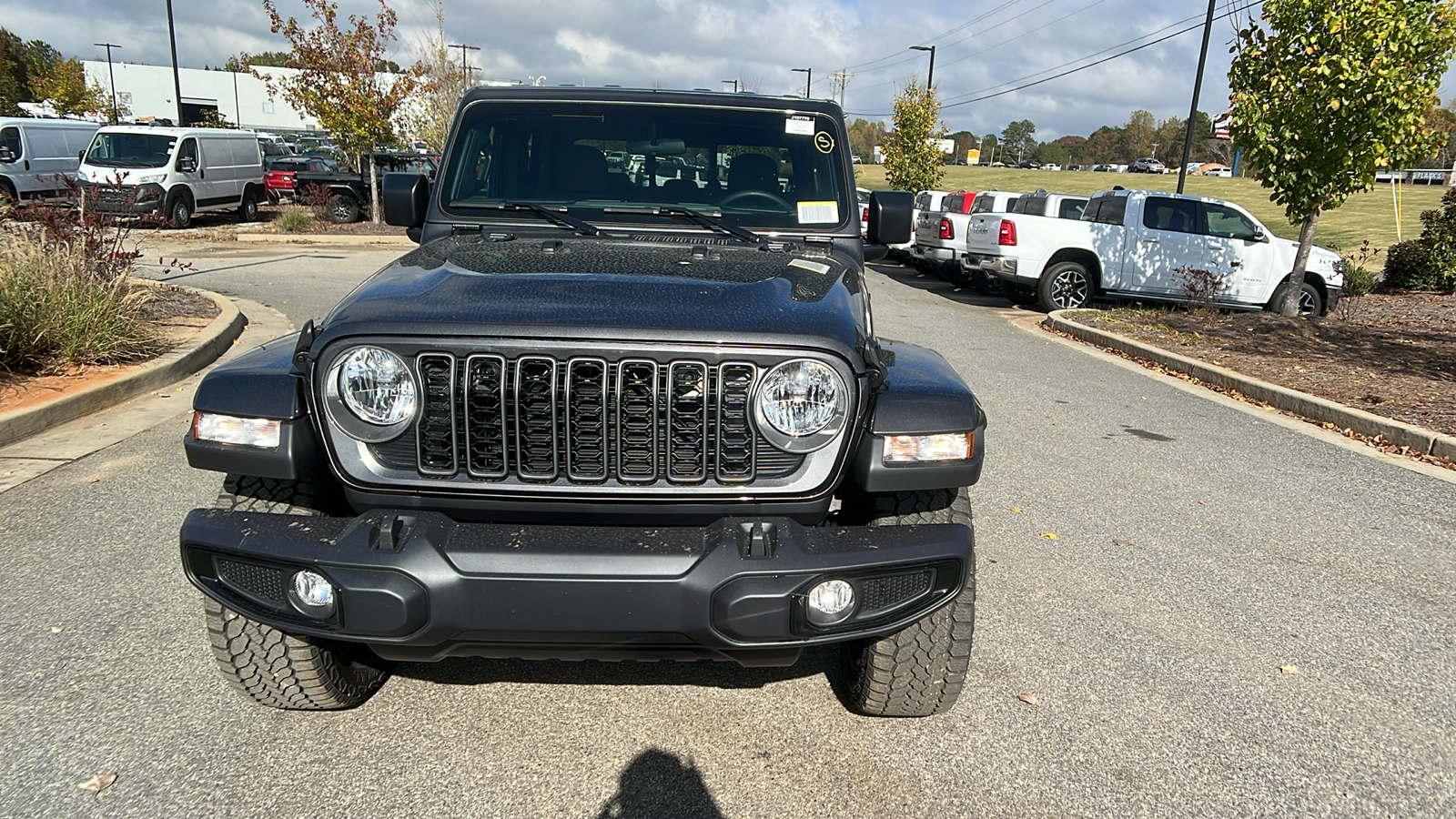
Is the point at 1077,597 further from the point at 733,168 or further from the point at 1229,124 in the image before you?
the point at 1229,124

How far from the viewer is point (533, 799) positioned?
8.50ft

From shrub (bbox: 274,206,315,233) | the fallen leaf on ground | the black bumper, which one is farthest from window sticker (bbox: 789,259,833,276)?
shrub (bbox: 274,206,315,233)

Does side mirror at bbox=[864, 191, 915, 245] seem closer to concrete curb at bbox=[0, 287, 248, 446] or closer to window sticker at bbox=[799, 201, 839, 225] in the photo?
window sticker at bbox=[799, 201, 839, 225]

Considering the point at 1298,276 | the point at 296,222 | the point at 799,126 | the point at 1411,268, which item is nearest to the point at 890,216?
the point at 799,126

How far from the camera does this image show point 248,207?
886 inches

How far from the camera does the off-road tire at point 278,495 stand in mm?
2652

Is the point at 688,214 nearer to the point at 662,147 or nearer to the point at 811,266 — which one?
the point at 662,147

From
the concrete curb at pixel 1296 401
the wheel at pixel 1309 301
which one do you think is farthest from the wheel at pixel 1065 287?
the concrete curb at pixel 1296 401

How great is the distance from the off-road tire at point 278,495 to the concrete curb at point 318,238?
56.3 feet

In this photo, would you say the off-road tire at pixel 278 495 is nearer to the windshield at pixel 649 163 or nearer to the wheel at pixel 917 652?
the windshield at pixel 649 163

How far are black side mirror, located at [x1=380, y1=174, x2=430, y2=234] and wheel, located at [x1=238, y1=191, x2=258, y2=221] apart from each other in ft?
69.3

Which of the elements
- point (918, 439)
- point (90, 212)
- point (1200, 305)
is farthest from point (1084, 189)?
point (918, 439)

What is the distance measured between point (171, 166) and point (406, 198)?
63.0 ft

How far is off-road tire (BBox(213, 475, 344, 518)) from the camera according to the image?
265 cm
